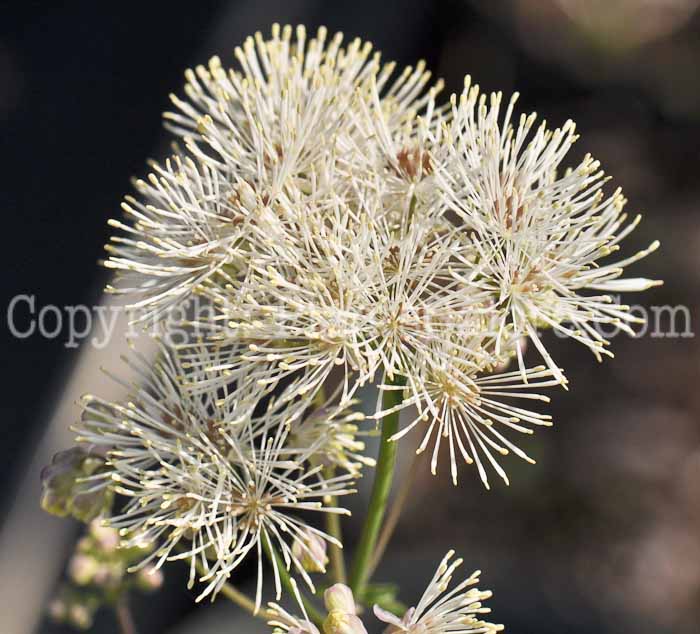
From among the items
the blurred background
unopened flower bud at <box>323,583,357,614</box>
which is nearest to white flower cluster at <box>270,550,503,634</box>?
unopened flower bud at <box>323,583,357,614</box>

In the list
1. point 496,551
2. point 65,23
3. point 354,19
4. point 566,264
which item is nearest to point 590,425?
point 496,551

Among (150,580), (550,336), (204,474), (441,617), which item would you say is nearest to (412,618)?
(441,617)

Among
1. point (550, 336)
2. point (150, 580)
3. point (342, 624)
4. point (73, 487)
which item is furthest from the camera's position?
point (550, 336)

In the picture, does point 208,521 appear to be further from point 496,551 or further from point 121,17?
point 121,17

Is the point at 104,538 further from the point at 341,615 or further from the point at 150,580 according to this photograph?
the point at 341,615

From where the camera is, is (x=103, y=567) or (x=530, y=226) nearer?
(x=530, y=226)

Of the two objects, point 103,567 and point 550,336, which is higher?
point 550,336

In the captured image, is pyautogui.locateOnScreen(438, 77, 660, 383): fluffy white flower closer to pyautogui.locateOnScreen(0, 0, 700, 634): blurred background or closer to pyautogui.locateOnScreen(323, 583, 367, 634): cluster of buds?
pyautogui.locateOnScreen(323, 583, 367, 634): cluster of buds
